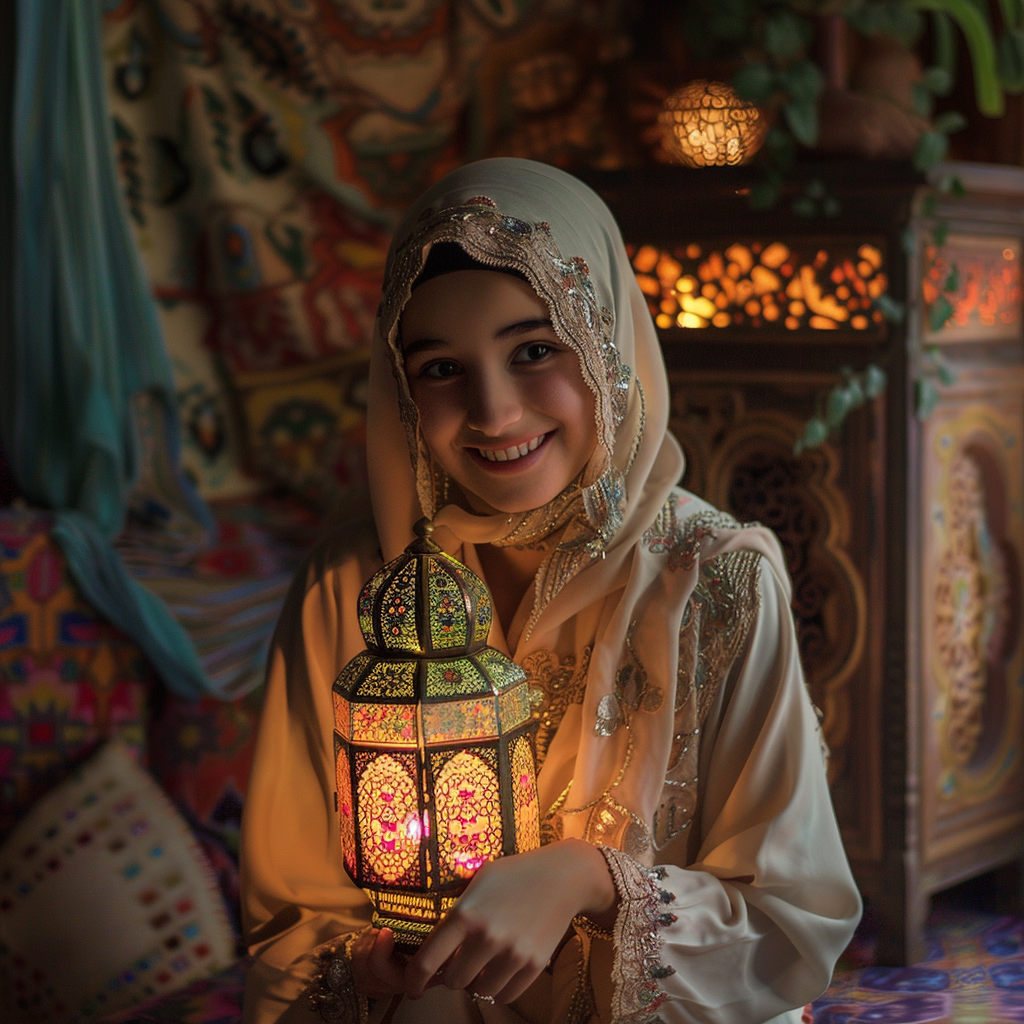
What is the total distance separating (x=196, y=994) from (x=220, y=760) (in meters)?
0.52

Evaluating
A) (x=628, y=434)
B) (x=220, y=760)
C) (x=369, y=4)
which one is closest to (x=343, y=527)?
(x=628, y=434)

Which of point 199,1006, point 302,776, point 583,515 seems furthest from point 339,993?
point 199,1006

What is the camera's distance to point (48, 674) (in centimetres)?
212

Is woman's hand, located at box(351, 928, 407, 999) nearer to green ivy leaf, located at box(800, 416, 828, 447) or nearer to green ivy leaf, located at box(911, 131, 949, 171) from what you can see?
green ivy leaf, located at box(800, 416, 828, 447)

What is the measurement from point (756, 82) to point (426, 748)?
126 centimetres

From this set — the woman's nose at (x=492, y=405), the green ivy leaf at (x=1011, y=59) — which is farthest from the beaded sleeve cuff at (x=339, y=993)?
the green ivy leaf at (x=1011, y=59)

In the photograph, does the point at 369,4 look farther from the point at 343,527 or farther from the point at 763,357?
the point at 343,527

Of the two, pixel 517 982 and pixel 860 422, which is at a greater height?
pixel 860 422

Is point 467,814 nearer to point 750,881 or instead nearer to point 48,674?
point 750,881

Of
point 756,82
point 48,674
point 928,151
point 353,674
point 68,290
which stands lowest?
point 48,674

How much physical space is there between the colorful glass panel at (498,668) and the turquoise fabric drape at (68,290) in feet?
4.36

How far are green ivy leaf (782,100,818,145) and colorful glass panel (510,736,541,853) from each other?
3.77ft

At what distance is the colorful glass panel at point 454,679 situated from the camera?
2.92 ft

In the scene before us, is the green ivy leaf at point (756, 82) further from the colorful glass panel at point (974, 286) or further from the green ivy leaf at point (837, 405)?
the green ivy leaf at point (837, 405)
